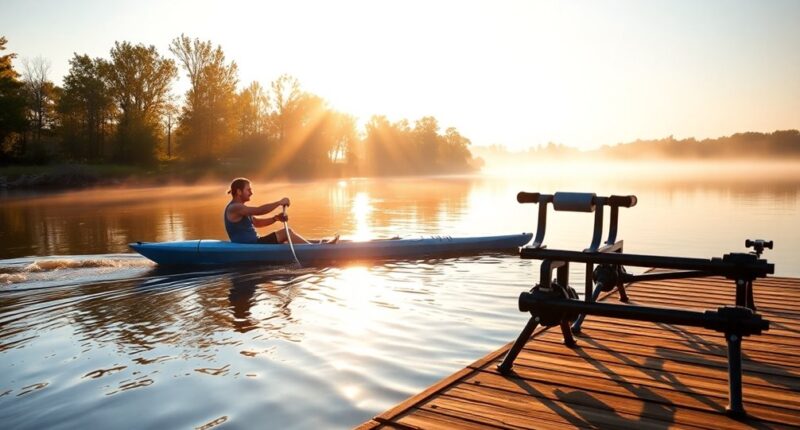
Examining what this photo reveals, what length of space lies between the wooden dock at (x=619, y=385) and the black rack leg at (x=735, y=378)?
0.06 metres

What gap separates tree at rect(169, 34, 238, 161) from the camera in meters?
48.7

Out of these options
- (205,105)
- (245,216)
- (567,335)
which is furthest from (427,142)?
(567,335)

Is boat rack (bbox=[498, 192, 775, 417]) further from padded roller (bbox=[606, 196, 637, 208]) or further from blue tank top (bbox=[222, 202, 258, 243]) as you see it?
blue tank top (bbox=[222, 202, 258, 243])

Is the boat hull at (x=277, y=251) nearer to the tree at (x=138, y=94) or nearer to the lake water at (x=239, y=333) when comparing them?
the lake water at (x=239, y=333)

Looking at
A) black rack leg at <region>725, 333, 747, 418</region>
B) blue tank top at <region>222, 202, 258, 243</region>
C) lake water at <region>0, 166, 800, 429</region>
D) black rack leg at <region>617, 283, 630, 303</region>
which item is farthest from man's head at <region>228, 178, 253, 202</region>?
black rack leg at <region>725, 333, 747, 418</region>

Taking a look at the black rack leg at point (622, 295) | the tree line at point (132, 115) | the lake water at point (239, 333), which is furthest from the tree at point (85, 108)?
the black rack leg at point (622, 295)

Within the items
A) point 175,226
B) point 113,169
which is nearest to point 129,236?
point 175,226

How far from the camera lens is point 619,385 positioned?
379 cm

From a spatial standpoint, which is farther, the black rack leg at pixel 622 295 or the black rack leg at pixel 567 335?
the black rack leg at pixel 622 295

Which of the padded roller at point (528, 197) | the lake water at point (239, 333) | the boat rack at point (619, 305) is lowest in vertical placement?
the lake water at point (239, 333)

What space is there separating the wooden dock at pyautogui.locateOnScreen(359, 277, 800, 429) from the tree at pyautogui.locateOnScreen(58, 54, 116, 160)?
4983 centimetres

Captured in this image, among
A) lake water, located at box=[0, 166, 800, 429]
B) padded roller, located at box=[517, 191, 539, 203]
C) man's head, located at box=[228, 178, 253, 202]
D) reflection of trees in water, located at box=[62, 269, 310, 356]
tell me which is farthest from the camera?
man's head, located at box=[228, 178, 253, 202]

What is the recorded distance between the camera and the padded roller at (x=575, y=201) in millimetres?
3916

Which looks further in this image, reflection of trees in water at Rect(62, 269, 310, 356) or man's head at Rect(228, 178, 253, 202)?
man's head at Rect(228, 178, 253, 202)
